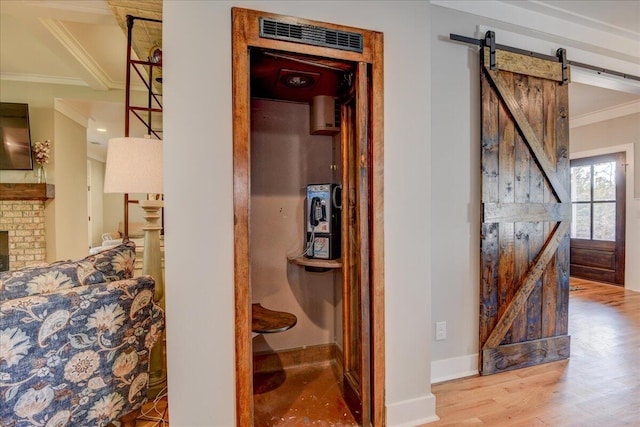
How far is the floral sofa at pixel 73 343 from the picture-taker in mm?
1257

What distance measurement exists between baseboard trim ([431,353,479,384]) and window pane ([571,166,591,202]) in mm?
4573

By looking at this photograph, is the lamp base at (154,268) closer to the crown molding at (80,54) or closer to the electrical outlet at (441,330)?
the electrical outlet at (441,330)

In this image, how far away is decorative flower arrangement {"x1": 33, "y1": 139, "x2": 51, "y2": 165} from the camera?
13.7 feet

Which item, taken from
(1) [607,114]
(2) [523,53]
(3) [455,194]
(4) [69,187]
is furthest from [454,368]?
(4) [69,187]

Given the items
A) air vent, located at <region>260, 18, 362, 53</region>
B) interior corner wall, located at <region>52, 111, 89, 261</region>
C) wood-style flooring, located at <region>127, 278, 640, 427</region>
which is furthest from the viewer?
interior corner wall, located at <region>52, 111, 89, 261</region>

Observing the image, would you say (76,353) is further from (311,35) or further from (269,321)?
(311,35)

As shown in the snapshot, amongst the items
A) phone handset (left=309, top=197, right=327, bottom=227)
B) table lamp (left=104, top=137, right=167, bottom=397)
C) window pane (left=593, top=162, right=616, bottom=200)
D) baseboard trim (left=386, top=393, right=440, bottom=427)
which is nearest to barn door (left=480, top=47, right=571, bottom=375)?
baseboard trim (left=386, top=393, right=440, bottom=427)

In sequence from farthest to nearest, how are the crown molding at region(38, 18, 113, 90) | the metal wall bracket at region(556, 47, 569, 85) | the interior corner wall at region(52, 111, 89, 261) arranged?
the interior corner wall at region(52, 111, 89, 261) → the crown molding at region(38, 18, 113, 90) → the metal wall bracket at region(556, 47, 569, 85)

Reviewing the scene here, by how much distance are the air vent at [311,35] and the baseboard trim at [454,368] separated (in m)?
2.14

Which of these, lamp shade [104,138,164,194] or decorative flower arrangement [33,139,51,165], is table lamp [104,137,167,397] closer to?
lamp shade [104,138,164,194]

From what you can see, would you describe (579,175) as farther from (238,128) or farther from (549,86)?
(238,128)

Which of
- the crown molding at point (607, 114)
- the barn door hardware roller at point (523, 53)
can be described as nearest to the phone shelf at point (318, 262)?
the barn door hardware roller at point (523, 53)

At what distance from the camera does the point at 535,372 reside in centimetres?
229

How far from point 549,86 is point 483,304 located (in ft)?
5.94
